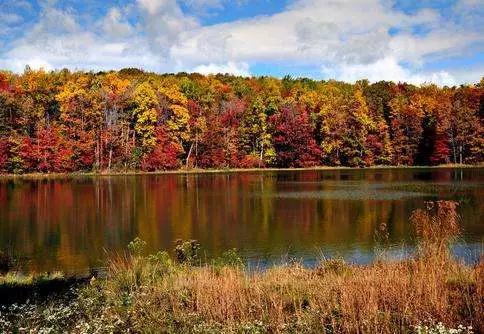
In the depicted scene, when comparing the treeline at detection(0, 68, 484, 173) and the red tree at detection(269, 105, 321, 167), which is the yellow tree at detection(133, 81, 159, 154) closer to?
the treeline at detection(0, 68, 484, 173)

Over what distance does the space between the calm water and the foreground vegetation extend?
223 inches

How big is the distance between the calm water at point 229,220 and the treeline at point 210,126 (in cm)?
2636

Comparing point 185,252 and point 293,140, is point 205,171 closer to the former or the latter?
point 293,140

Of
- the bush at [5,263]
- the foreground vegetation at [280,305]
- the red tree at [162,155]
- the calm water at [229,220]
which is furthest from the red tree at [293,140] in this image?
the foreground vegetation at [280,305]

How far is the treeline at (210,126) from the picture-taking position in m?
73.1

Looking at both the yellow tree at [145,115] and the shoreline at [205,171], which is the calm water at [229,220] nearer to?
the shoreline at [205,171]

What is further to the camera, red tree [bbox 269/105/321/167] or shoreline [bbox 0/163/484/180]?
red tree [bbox 269/105/321/167]

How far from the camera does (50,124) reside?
76250mm

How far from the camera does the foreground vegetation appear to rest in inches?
309

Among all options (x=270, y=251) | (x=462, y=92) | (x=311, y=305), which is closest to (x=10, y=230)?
(x=270, y=251)

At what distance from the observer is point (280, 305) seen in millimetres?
8406

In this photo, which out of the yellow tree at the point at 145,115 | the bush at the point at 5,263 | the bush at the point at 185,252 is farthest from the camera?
the yellow tree at the point at 145,115

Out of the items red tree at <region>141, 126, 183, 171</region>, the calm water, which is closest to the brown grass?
the calm water

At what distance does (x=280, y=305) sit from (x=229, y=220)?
2026cm
